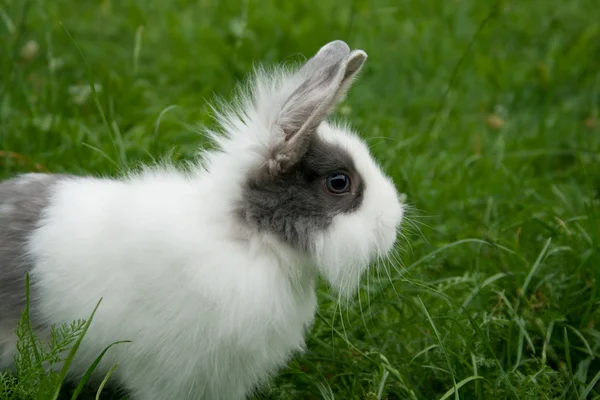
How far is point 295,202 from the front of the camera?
260 cm

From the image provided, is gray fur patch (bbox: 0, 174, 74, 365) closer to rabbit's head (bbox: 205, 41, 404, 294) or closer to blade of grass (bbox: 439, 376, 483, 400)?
rabbit's head (bbox: 205, 41, 404, 294)

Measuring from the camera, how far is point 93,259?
262cm

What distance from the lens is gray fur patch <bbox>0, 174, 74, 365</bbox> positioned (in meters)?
2.74

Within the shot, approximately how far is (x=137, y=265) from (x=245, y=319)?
39cm

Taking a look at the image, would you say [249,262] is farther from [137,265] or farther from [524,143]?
[524,143]

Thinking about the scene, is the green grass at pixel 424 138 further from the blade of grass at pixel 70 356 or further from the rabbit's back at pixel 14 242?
the blade of grass at pixel 70 356

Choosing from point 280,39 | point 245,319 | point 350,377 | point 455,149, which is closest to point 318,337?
point 350,377

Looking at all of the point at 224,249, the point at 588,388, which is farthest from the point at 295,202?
the point at 588,388

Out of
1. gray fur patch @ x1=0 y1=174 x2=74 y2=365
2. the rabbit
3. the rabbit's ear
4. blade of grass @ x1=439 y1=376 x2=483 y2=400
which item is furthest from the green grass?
the rabbit's ear

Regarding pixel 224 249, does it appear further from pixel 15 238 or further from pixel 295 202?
pixel 15 238

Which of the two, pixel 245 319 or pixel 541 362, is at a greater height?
pixel 245 319

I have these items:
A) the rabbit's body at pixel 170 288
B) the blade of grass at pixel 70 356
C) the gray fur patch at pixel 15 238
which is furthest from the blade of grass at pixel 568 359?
the gray fur patch at pixel 15 238

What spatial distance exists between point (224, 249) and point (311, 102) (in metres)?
0.54

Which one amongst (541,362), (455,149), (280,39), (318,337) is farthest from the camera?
(280,39)
